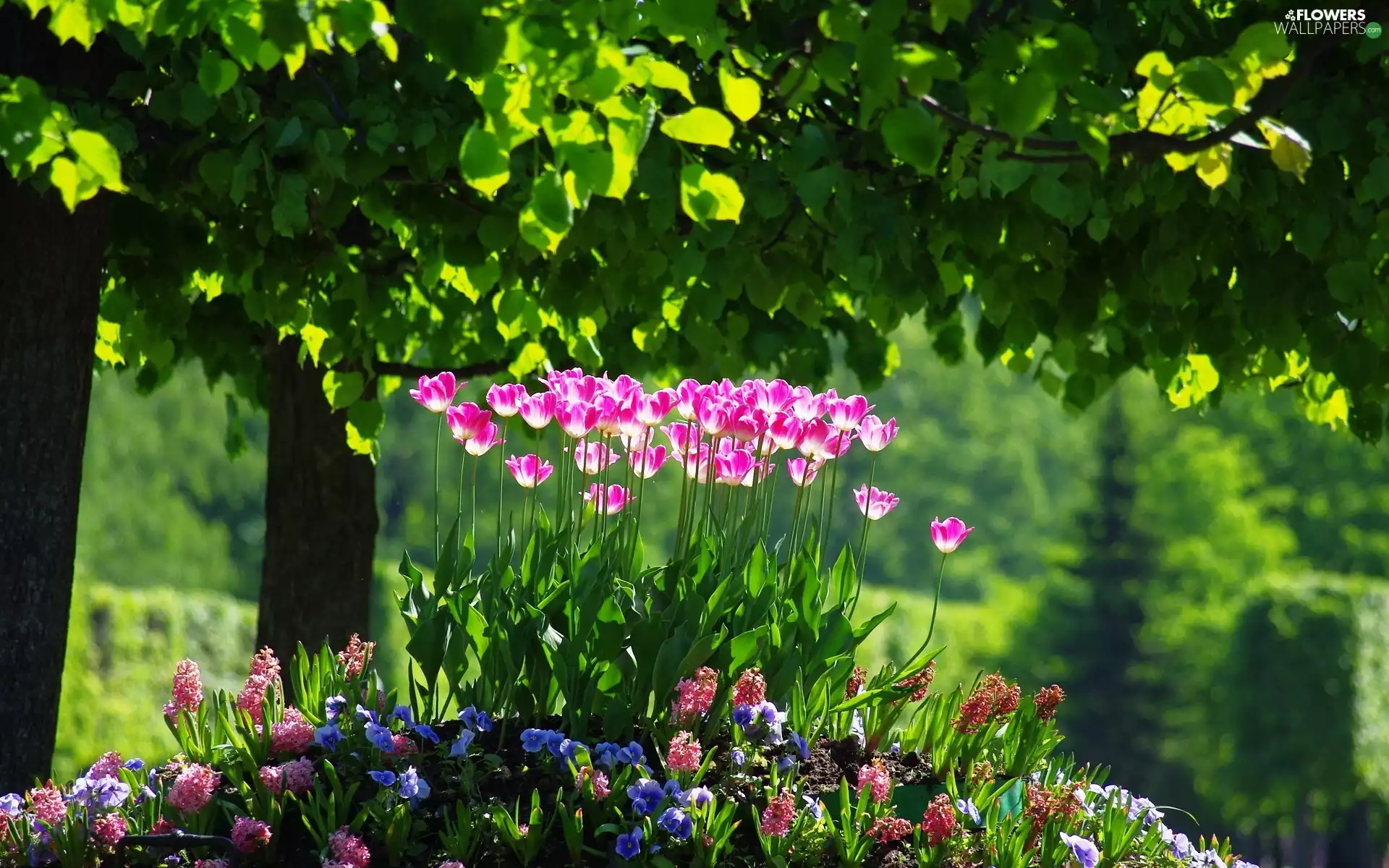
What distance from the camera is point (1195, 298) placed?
5723mm

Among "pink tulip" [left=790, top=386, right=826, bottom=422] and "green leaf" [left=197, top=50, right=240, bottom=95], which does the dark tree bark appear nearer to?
"green leaf" [left=197, top=50, right=240, bottom=95]

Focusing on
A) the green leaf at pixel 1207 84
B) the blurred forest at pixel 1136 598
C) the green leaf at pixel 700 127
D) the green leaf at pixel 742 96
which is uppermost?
the green leaf at pixel 1207 84

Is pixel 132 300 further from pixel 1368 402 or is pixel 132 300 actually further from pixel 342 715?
pixel 1368 402

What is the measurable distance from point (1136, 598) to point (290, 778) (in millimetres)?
27263

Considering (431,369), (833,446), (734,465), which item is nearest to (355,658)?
(734,465)

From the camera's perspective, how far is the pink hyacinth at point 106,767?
153 inches

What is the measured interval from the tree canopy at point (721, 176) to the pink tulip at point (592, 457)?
0.60 m

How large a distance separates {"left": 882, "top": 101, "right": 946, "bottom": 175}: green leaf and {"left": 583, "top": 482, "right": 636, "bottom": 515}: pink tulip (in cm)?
159

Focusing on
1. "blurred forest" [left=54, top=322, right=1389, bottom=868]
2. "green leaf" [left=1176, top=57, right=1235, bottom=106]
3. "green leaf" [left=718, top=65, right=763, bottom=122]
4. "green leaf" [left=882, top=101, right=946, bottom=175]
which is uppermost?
"green leaf" [left=1176, top=57, right=1235, bottom=106]

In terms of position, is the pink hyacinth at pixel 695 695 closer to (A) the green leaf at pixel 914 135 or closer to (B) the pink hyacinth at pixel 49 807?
(A) the green leaf at pixel 914 135

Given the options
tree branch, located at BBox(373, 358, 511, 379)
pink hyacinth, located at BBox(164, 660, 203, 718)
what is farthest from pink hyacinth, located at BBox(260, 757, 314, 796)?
tree branch, located at BBox(373, 358, 511, 379)

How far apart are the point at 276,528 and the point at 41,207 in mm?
2107

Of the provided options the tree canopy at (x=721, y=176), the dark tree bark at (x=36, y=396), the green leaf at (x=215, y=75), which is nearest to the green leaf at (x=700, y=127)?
the tree canopy at (x=721, y=176)

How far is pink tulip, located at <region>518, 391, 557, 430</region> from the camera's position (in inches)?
167
